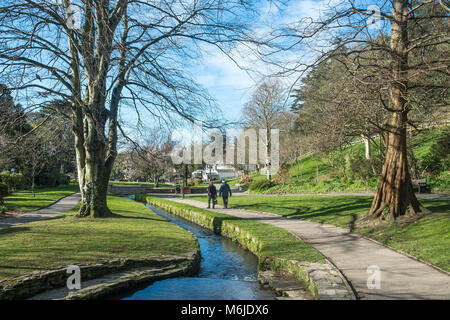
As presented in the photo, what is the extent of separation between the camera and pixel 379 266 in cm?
660

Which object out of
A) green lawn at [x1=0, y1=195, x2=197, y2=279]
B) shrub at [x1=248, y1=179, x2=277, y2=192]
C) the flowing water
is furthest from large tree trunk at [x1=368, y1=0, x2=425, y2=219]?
shrub at [x1=248, y1=179, x2=277, y2=192]

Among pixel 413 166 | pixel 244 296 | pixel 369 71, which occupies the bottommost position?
pixel 244 296

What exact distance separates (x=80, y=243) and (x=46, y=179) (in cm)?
3570

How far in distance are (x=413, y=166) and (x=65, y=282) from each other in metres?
19.3

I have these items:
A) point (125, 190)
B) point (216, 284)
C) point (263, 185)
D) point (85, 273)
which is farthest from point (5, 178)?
point (216, 284)

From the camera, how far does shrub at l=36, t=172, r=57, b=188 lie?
3909cm

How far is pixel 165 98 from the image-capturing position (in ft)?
34.4

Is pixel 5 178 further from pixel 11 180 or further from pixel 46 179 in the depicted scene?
pixel 46 179

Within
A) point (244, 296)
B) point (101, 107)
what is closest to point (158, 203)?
point (101, 107)

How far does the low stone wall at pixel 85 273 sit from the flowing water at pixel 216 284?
30 centimetres

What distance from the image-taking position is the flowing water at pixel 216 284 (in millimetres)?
6230

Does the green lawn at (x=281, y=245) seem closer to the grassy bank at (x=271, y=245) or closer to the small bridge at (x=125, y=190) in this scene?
the grassy bank at (x=271, y=245)

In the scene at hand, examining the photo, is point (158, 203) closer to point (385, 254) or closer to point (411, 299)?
point (385, 254)
